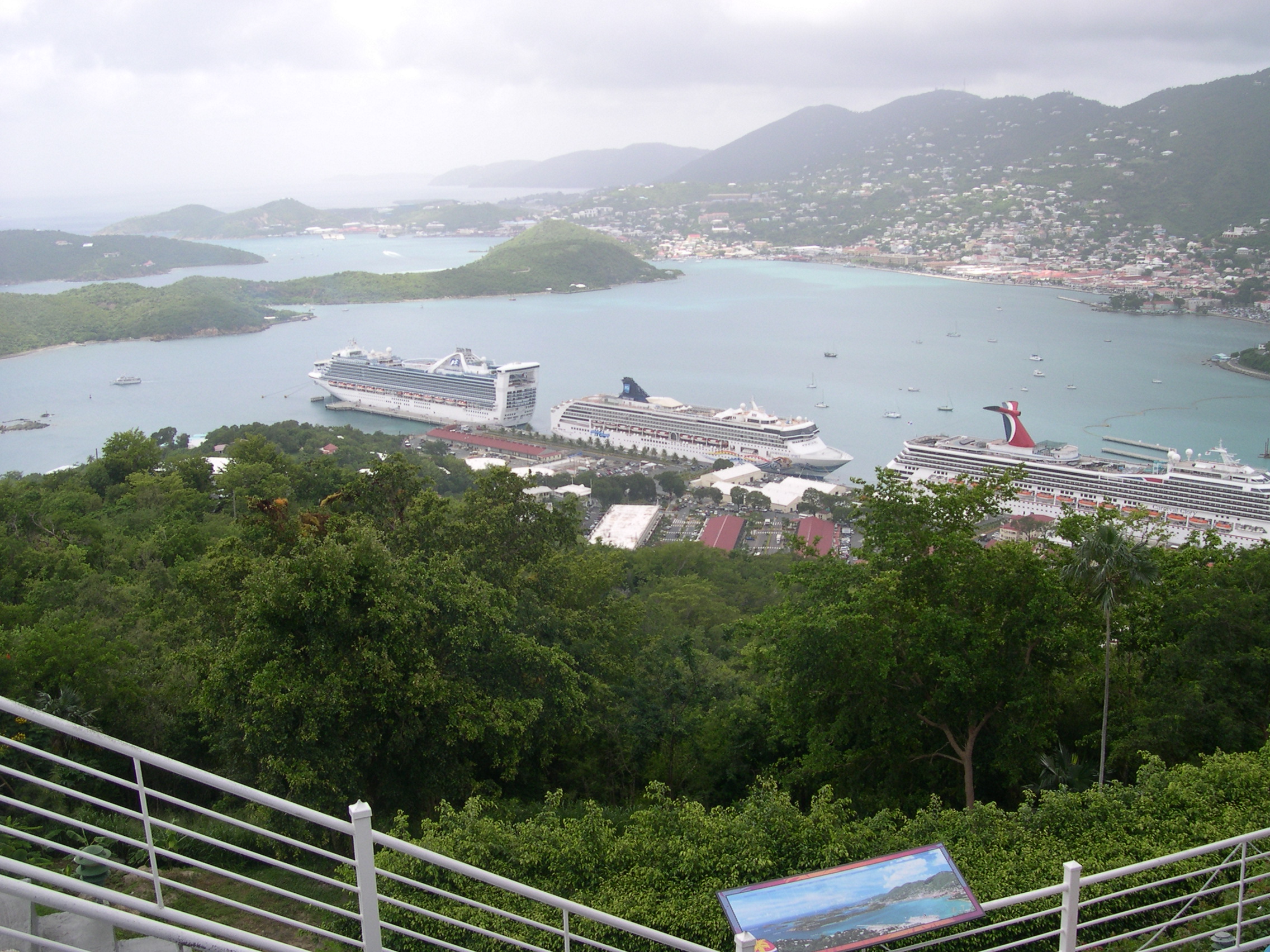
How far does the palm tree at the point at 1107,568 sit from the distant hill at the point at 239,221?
56717mm

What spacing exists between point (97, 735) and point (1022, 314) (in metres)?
35.2

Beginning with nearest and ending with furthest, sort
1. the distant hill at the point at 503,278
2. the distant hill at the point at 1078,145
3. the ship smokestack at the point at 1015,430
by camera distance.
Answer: the ship smokestack at the point at 1015,430 → the distant hill at the point at 503,278 → the distant hill at the point at 1078,145

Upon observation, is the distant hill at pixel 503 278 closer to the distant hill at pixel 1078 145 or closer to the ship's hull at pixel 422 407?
the ship's hull at pixel 422 407

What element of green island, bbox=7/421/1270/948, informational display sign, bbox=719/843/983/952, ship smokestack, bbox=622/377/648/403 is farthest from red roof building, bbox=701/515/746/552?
informational display sign, bbox=719/843/983/952

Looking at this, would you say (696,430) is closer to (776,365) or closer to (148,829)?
(776,365)

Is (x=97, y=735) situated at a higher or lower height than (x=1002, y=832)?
higher

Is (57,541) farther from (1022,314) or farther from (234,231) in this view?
(234,231)

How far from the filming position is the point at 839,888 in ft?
5.67

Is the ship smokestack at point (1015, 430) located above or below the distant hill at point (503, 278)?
below

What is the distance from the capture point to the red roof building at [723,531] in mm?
13562

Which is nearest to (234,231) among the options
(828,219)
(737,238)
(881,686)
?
(737,238)

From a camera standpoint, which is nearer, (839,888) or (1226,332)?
(839,888)

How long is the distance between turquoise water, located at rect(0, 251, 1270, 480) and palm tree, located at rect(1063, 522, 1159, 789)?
14.4 m

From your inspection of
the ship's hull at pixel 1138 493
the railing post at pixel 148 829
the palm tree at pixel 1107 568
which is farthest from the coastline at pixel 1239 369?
the railing post at pixel 148 829
